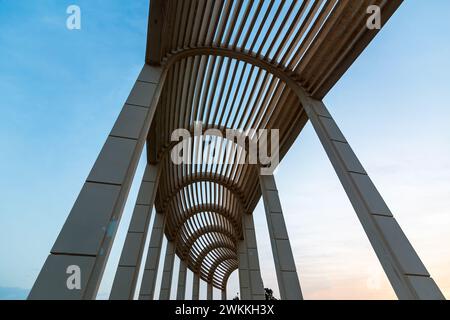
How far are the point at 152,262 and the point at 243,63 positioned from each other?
8765mm

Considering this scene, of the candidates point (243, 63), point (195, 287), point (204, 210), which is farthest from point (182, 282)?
point (243, 63)

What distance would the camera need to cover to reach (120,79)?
6.49 metres

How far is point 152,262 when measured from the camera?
32.8 feet

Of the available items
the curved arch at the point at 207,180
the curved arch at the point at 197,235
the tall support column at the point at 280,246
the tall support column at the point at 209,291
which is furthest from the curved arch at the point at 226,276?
the tall support column at the point at 280,246

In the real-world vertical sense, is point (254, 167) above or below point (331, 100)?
above

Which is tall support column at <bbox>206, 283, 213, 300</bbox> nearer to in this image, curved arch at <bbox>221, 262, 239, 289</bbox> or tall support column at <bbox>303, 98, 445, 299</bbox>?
curved arch at <bbox>221, 262, 239, 289</bbox>

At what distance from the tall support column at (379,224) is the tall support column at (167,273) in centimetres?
1119

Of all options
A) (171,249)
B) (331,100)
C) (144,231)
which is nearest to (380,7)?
(331,100)

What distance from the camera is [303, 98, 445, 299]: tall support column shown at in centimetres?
386

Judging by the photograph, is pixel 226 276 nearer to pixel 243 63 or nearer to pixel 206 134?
Answer: pixel 206 134

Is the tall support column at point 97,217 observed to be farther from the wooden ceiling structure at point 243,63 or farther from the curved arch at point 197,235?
the curved arch at point 197,235

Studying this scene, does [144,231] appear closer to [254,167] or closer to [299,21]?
[254,167]

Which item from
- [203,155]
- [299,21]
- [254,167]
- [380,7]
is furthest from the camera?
[203,155]

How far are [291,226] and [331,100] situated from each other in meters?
4.69
